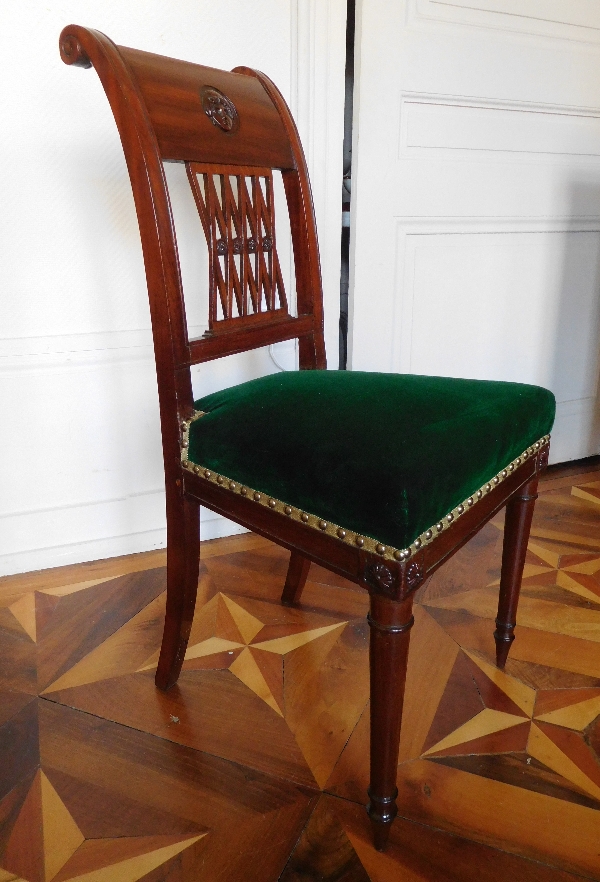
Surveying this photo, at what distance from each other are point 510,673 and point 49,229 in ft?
3.58

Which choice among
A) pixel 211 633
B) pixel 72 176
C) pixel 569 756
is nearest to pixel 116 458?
pixel 211 633

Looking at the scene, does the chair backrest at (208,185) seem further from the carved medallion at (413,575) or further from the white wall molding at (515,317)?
the white wall molding at (515,317)

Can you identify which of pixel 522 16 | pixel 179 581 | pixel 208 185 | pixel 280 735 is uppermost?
pixel 522 16

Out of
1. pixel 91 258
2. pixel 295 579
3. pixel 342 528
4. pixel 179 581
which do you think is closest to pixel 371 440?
pixel 342 528

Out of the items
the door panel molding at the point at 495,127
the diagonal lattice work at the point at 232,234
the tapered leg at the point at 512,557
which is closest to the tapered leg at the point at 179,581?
the diagonal lattice work at the point at 232,234

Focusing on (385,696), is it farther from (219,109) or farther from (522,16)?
(522,16)

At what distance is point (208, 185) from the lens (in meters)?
0.88

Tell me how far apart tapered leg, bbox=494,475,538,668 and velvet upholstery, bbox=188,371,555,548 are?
0.37 feet

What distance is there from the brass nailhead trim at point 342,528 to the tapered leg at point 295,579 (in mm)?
409

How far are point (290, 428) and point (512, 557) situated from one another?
455 mm

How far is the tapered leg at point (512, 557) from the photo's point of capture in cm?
96

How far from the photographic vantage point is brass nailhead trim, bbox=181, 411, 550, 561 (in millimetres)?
654

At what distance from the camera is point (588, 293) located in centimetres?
179

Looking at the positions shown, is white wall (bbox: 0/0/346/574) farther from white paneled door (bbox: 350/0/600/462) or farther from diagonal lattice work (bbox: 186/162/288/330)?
diagonal lattice work (bbox: 186/162/288/330)
